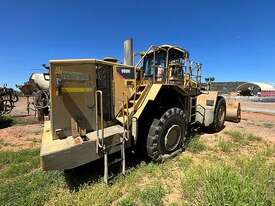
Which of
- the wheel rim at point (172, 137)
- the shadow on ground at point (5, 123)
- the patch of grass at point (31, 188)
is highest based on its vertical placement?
the wheel rim at point (172, 137)

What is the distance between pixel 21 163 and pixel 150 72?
424cm

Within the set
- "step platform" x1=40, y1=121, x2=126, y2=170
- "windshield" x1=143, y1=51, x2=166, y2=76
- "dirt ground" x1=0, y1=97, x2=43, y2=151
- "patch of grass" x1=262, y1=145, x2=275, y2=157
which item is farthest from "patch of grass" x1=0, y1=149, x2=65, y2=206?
"patch of grass" x1=262, y1=145, x2=275, y2=157

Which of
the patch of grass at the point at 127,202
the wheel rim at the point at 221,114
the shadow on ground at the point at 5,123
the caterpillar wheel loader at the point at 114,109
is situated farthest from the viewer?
the shadow on ground at the point at 5,123

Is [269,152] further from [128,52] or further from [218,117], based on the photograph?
[128,52]

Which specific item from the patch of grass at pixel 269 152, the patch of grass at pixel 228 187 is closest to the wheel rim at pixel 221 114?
the patch of grass at pixel 269 152

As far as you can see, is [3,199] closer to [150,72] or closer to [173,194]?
[173,194]

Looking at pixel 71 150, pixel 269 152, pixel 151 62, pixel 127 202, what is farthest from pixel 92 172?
pixel 269 152

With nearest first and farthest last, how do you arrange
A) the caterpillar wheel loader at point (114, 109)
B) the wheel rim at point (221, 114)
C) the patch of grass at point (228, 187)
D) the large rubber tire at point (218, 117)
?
the patch of grass at point (228, 187) < the caterpillar wheel loader at point (114, 109) < the large rubber tire at point (218, 117) < the wheel rim at point (221, 114)

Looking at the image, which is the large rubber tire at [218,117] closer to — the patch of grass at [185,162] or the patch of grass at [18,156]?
the patch of grass at [185,162]

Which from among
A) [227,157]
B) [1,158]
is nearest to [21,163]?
[1,158]

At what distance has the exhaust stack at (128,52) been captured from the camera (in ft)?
20.6

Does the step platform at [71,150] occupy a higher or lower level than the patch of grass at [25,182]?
higher

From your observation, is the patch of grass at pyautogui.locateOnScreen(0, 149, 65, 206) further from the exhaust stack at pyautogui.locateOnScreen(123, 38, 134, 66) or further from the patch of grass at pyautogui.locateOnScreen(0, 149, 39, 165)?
the exhaust stack at pyautogui.locateOnScreen(123, 38, 134, 66)

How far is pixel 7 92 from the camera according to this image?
14.1 metres
